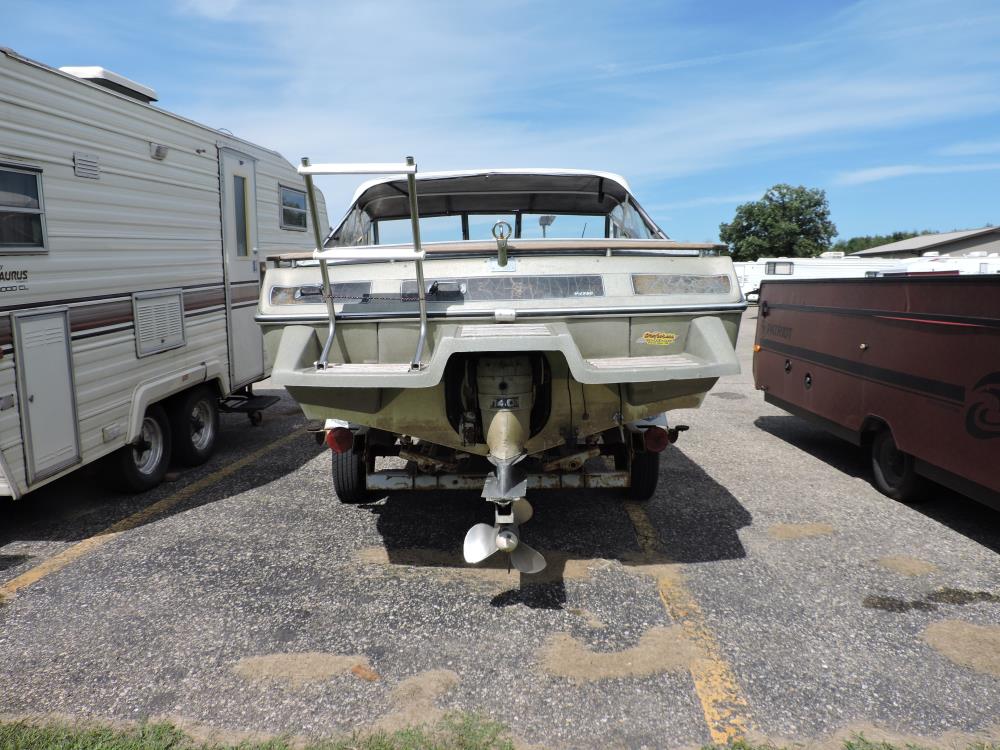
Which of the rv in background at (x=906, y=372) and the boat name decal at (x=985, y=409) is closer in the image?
the boat name decal at (x=985, y=409)

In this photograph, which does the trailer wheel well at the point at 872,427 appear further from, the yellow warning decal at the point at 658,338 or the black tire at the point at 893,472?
the yellow warning decal at the point at 658,338

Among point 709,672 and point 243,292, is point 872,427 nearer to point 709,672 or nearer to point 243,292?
point 709,672

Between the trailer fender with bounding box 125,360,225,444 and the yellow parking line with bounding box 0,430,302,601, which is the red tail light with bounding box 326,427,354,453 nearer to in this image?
the yellow parking line with bounding box 0,430,302,601

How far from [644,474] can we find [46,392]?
4064mm

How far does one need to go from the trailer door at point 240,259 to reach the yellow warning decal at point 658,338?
13.9ft

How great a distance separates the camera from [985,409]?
4.12 metres

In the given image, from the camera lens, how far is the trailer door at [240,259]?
648 cm

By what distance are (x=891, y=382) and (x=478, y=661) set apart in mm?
3972

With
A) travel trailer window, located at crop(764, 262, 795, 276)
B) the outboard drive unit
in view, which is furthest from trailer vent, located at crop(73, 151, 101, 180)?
travel trailer window, located at crop(764, 262, 795, 276)

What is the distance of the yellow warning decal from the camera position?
358 cm

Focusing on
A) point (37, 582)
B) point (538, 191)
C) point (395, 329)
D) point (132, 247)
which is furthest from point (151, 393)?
point (538, 191)

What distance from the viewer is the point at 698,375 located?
129 inches

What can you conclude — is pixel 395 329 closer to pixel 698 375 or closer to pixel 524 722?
pixel 698 375

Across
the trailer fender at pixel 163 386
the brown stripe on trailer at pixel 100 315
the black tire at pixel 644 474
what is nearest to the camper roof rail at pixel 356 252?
the black tire at pixel 644 474
